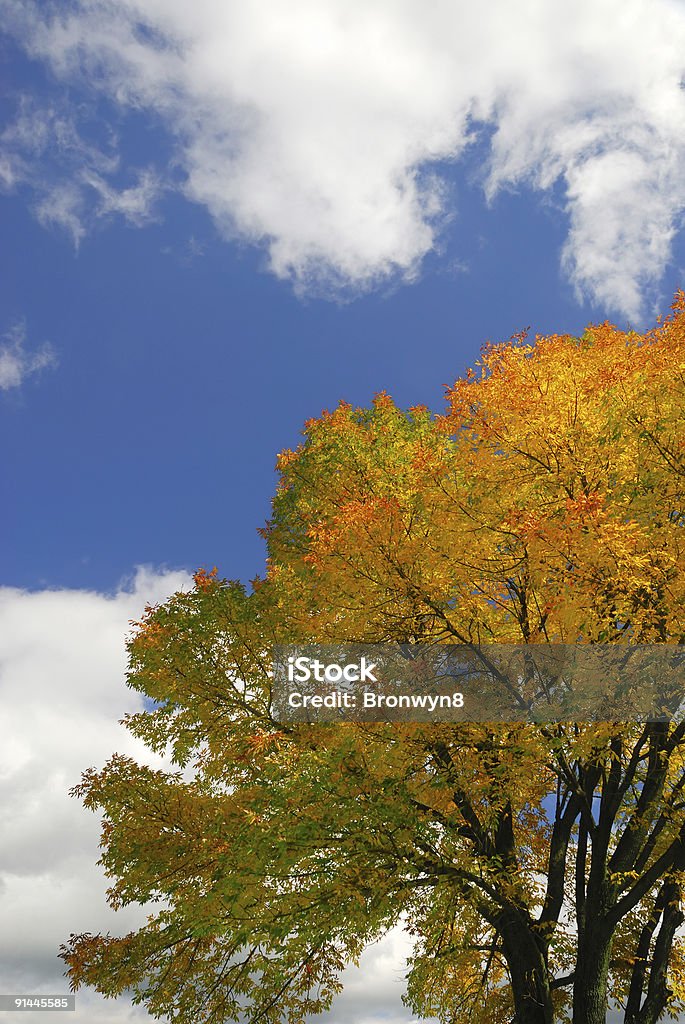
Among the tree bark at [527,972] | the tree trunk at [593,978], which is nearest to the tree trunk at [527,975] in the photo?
the tree bark at [527,972]

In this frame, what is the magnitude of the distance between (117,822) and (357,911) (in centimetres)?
560

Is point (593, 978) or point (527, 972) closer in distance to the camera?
point (593, 978)

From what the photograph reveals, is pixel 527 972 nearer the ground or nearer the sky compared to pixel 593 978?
nearer the sky

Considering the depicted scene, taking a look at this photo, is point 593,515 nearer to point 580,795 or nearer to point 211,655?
point 580,795

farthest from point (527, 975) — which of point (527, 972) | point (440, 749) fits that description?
point (440, 749)

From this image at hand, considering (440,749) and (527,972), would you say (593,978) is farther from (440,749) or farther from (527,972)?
(440,749)

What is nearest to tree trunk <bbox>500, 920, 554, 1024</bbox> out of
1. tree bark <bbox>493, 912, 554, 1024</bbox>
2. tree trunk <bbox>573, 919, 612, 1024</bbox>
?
tree bark <bbox>493, 912, 554, 1024</bbox>

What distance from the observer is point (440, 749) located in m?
12.5

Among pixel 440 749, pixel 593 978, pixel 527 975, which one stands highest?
pixel 440 749

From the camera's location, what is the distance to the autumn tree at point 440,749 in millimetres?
11234

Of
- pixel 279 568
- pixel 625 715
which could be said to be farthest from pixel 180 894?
pixel 625 715

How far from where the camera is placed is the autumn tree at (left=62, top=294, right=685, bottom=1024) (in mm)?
11234

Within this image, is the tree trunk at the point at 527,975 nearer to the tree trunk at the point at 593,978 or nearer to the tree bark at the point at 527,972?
the tree bark at the point at 527,972

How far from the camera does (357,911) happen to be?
11.1 metres
